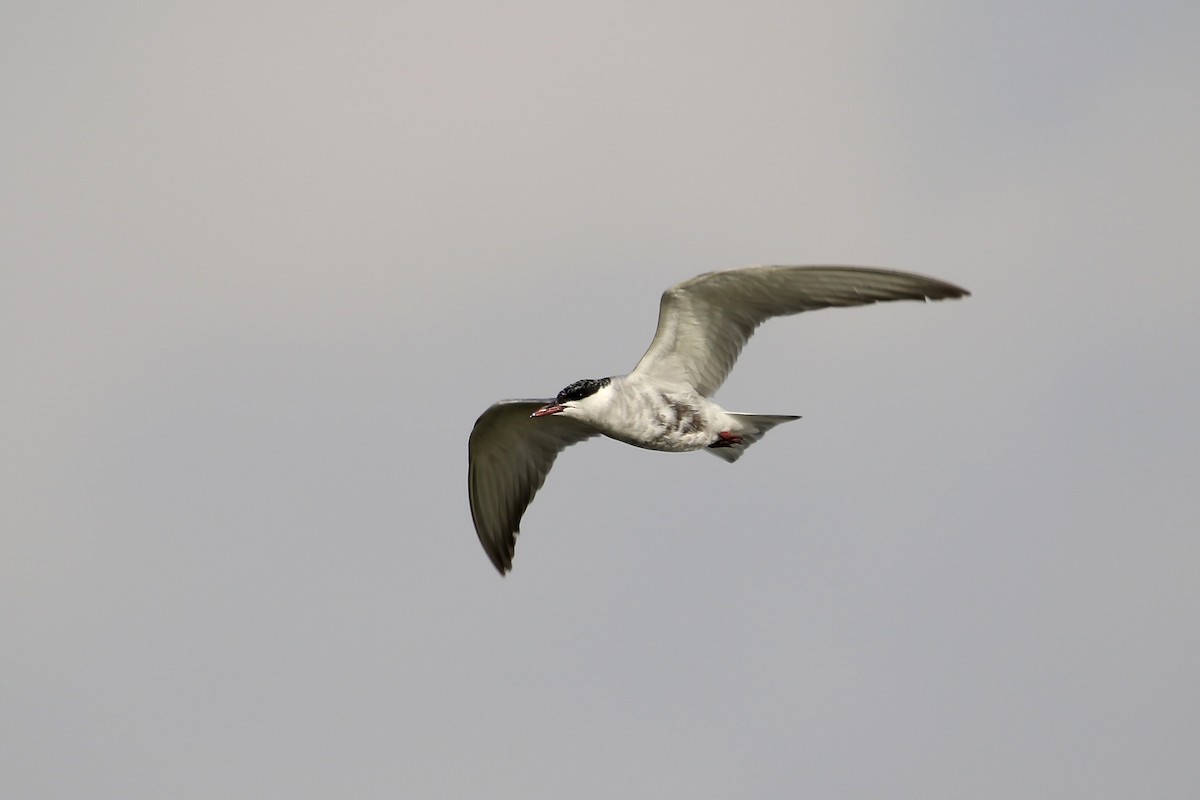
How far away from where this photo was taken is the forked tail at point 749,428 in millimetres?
19266

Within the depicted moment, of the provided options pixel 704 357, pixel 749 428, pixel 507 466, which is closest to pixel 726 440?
pixel 749 428

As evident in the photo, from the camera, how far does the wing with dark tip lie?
21.2 meters

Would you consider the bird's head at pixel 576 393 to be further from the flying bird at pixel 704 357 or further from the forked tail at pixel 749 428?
the forked tail at pixel 749 428

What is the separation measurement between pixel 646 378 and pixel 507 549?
416 centimetres

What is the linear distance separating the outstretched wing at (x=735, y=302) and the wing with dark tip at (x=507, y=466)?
2312 millimetres

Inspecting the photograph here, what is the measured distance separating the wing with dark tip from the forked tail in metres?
2.22

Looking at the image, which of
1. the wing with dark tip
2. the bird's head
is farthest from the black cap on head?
the wing with dark tip

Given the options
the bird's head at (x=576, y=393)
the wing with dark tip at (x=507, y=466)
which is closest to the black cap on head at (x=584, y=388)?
the bird's head at (x=576, y=393)

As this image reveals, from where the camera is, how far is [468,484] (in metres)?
21.9

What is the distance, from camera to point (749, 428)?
63.5 feet

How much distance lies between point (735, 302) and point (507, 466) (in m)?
4.64

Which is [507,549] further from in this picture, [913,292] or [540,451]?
[913,292]

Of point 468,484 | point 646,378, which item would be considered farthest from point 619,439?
point 468,484

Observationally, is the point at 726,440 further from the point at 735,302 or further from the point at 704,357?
the point at 735,302
